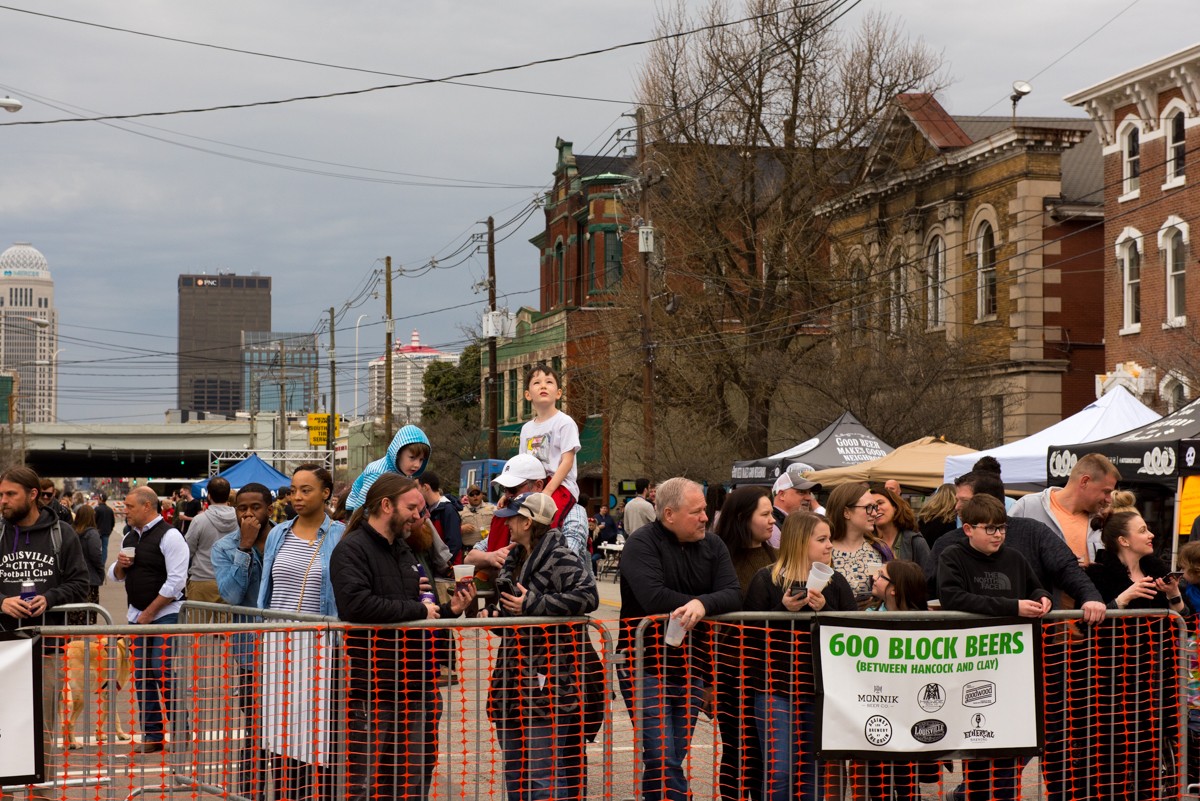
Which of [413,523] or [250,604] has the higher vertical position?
[413,523]

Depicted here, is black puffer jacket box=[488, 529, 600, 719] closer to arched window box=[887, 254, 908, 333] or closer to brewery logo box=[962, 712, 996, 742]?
brewery logo box=[962, 712, 996, 742]

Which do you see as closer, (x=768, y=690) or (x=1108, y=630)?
(x=768, y=690)

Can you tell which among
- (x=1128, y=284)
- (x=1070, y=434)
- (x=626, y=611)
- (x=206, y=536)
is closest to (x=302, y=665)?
(x=626, y=611)

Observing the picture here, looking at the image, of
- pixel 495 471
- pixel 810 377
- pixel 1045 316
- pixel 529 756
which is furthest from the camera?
pixel 495 471

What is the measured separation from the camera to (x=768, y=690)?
681 cm

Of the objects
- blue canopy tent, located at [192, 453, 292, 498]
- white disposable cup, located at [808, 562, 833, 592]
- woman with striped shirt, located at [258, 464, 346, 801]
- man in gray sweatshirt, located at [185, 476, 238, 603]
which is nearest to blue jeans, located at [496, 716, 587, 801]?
woman with striped shirt, located at [258, 464, 346, 801]

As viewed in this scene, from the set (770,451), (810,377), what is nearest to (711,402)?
(770,451)

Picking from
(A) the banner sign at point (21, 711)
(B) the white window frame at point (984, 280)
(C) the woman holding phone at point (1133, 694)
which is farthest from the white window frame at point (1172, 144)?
(A) the banner sign at point (21, 711)

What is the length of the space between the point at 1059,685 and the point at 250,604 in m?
4.87

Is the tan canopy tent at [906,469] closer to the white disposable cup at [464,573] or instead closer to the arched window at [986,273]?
the white disposable cup at [464,573]

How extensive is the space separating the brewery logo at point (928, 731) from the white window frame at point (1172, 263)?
26.3 m

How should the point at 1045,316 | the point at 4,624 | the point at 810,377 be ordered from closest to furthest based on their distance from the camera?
the point at 4,624
the point at 810,377
the point at 1045,316

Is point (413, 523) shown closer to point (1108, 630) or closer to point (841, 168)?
point (1108, 630)

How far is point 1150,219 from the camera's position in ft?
104
